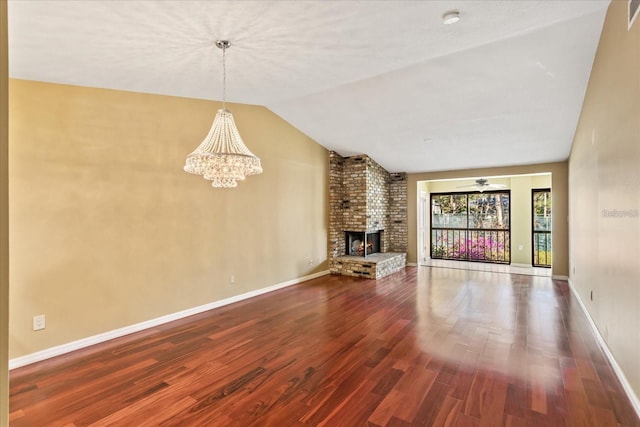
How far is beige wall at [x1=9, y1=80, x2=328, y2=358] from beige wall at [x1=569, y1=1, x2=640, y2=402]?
450 centimetres

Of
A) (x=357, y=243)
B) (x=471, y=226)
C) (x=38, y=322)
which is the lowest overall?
(x=38, y=322)

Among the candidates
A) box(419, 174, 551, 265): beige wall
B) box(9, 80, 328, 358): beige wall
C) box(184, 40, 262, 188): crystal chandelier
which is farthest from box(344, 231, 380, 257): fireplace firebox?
box(184, 40, 262, 188): crystal chandelier

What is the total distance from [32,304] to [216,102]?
328 cm

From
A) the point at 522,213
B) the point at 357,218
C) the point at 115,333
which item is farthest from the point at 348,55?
the point at 522,213

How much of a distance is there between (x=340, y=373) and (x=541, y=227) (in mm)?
8072

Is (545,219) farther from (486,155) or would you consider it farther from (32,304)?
(32,304)

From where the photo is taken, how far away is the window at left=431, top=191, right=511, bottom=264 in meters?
8.98

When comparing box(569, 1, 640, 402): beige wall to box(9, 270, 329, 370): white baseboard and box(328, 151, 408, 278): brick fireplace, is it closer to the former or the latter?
box(328, 151, 408, 278): brick fireplace

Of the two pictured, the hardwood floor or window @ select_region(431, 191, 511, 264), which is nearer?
the hardwood floor

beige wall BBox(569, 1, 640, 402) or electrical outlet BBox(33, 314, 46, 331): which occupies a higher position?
beige wall BBox(569, 1, 640, 402)

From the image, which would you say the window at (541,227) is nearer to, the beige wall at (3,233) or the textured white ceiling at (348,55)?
the textured white ceiling at (348,55)

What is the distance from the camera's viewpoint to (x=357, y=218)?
7.28 meters

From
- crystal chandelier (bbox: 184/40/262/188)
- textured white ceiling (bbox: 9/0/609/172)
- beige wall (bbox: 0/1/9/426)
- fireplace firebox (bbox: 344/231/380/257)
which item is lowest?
fireplace firebox (bbox: 344/231/380/257)

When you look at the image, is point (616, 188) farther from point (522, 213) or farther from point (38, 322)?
point (522, 213)
